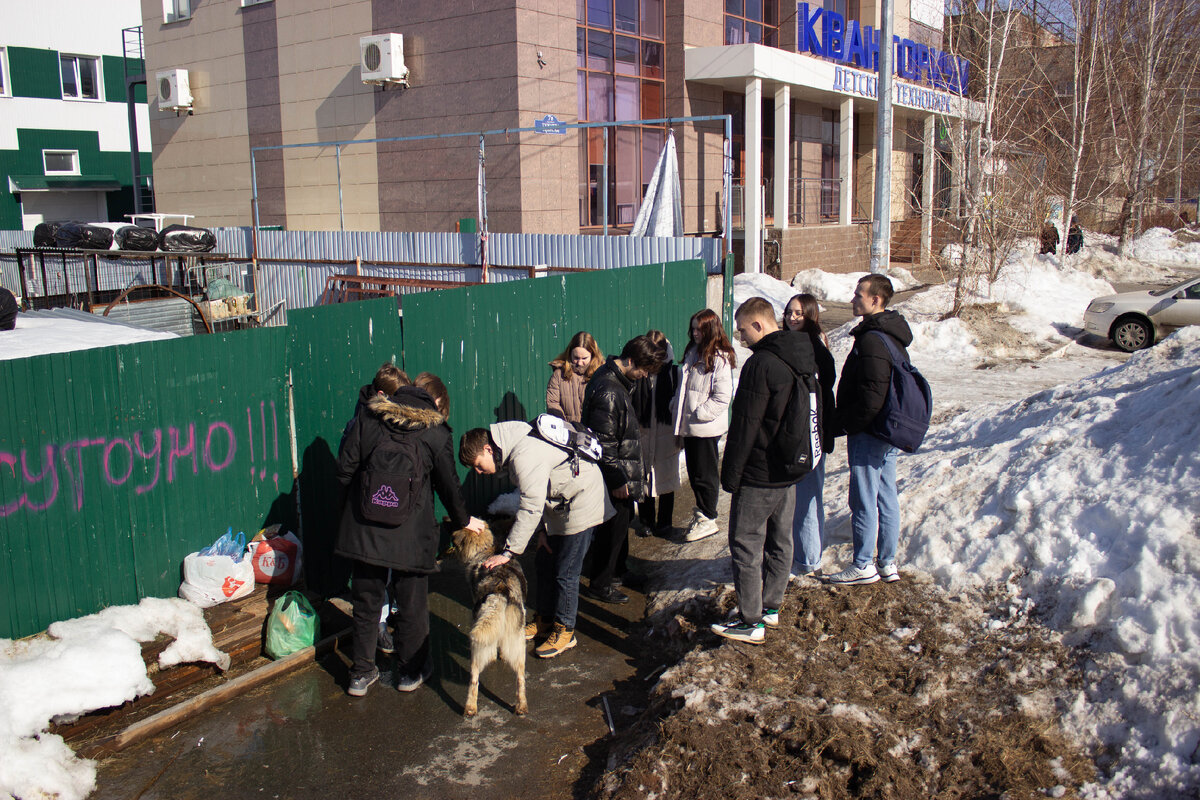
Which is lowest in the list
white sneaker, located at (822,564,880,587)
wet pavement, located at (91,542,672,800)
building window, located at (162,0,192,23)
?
wet pavement, located at (91,542,672,800)

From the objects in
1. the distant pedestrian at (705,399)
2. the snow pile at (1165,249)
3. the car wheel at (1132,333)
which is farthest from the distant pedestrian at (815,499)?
the snow pile at (1165,249)

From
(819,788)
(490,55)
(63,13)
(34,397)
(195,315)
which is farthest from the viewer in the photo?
(63,13)

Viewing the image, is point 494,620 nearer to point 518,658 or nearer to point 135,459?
point 518,658

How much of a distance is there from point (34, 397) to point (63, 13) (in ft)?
129

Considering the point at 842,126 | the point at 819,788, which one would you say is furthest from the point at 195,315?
the point at 842,126

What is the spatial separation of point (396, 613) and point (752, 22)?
2331 centimetres

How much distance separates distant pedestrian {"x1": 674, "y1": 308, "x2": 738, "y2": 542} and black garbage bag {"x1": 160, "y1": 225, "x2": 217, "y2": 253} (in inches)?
611

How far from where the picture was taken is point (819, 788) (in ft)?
12.4

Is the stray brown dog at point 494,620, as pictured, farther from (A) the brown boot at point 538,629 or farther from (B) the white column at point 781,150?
(B) the white column at point 781,150

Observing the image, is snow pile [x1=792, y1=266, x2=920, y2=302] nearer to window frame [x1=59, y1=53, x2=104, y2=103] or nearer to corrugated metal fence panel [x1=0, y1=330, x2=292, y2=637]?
corrugated metal fence panel [x1=0, y1=330, x2=292, y2=637]

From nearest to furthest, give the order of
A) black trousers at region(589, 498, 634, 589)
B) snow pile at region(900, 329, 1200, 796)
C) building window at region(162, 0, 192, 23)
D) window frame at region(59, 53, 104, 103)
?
snow pile at region(900, 329, 1200, 796) < black trousers at region(589, 498, 634, 589) < building window at region(162, 0, 192, 23) < window frame at region(59, 53, 104, 103)

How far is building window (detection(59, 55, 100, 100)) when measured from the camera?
36062mm

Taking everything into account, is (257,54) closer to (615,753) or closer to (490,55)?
(490,55)

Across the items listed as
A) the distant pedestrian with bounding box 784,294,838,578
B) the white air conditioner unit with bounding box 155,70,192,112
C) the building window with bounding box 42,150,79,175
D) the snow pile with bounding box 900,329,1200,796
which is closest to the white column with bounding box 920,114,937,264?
the snow pile with bounding box 900,329,1200,796
